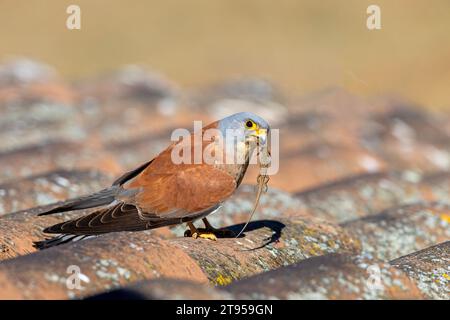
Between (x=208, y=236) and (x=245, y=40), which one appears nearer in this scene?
(x=208, y=236)

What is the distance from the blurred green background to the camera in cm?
5028

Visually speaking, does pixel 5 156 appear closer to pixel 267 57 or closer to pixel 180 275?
pixel 180 275

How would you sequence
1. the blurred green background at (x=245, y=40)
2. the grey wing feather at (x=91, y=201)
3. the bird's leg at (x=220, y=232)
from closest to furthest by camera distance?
the grey wing feather at (x=91, y=201)
the bird's leg at (x=220, y=232)
the blurred green background at (x=245, y=40)

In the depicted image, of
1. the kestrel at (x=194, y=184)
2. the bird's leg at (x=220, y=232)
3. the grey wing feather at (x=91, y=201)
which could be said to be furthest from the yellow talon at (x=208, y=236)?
the grey wing feather at (x=91, y=201)

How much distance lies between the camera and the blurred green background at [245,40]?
165 ft

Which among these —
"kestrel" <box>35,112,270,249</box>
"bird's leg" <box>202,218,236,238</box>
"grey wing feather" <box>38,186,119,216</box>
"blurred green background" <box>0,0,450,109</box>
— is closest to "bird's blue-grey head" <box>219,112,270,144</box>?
"kestrel" <box>35,112,270,249</box>

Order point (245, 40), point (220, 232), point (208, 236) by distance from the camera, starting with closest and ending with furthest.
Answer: point (208, 236), point (220, 232), point (245, 40)

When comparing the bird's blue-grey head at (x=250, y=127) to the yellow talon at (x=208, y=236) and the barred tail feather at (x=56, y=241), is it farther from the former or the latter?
the barred tail feather at (x=56, y=241)

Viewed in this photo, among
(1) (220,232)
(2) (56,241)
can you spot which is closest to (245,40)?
(1) (220,232)

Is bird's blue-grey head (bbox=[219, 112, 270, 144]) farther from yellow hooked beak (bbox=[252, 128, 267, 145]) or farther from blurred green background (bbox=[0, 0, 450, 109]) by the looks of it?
blurred green background (bbox=[0, 0, 450, 109])

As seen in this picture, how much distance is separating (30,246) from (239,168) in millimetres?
2318

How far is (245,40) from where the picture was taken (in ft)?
198

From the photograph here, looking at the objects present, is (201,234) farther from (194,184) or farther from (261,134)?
(261,134)

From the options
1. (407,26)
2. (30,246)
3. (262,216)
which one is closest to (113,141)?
(262,216)
